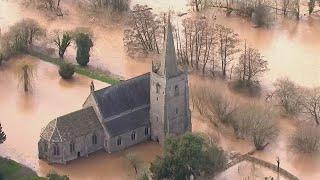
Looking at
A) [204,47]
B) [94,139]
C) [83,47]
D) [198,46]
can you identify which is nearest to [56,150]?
[94,139]

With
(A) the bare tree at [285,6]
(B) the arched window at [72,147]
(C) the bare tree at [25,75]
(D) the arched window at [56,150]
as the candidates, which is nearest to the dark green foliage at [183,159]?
(B) the arched window at [72,147]

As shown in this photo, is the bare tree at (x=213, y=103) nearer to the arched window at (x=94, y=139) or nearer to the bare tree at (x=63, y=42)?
the arched window at (x=94, y=139)

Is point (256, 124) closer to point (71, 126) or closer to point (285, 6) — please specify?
point (71, 126)

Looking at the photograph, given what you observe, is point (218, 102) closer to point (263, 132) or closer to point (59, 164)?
point (263, 132)

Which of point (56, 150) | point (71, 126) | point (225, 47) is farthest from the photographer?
point (225, 47)

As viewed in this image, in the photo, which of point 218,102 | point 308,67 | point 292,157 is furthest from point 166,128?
point 308,67
